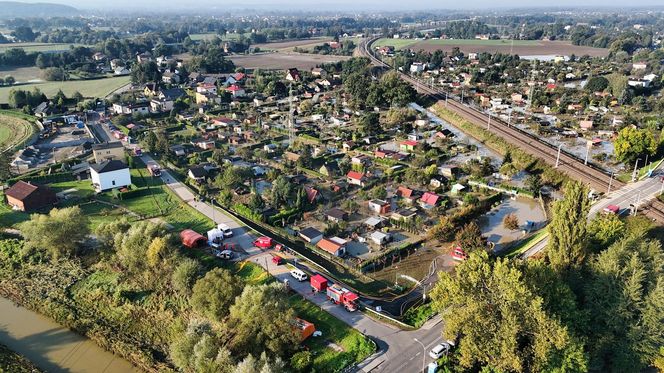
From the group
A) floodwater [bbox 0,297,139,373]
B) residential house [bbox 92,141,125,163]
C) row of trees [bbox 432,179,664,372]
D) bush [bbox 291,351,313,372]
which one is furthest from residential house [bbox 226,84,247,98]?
row of trees [bbox 432,179,664,372]

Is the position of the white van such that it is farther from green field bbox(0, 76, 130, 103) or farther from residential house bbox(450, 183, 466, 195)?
green field bbox(0, 76, 130, 103)

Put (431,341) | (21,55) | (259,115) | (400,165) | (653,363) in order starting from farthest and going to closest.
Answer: (21,55)
(259,115)
(400,165)
(431,341)
(653,363)

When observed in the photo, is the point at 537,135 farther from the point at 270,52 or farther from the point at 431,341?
the point at 270,52

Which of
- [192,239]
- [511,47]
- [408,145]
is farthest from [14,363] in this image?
[511,47]

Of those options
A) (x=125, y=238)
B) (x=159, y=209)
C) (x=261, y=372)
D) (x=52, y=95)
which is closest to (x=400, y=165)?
(x=159, y=209)

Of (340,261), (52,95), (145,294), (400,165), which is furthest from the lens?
(52,95)

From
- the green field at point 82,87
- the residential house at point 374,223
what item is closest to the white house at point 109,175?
the residential house at point 374,223

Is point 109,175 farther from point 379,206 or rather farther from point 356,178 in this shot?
point 379,206
